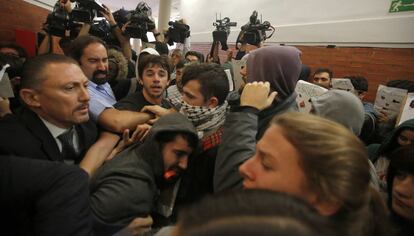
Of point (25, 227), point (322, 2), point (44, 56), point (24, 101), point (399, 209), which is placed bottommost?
point (399, 209)

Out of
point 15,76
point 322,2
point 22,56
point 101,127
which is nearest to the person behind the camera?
point 101,127

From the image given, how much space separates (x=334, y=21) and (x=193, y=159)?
466 cm

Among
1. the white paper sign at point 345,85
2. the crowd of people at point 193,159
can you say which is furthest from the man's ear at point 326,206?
the white paper sign at point 345,85

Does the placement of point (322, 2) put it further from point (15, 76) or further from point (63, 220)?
point (63, 220)

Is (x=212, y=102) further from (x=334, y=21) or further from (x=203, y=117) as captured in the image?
(x=334, y=21)

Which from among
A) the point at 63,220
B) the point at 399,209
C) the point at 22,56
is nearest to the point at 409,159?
the point at 399,209

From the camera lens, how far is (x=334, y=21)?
16.4ft

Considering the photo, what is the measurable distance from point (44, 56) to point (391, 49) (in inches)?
175

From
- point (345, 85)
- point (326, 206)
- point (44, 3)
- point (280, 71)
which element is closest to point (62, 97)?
point (280, 71)

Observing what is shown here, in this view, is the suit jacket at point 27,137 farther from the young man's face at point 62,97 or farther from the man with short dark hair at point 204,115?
the man with short dark hair at point 204,115

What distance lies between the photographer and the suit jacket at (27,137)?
109cm

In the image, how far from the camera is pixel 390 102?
321 centimetres

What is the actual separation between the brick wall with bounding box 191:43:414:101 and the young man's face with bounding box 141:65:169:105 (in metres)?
3.62

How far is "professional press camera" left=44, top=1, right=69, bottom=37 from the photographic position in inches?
109
